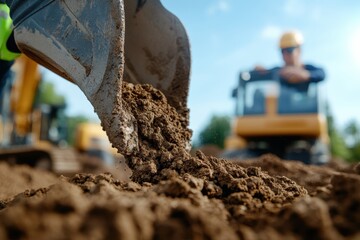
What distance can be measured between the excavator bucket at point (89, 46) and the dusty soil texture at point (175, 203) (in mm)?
269

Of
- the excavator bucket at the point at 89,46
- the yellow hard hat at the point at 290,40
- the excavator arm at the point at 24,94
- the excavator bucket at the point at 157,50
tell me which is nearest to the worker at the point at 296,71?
the yellow hard hat at the point at 290,40

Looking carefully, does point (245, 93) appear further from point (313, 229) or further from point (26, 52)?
point (313, 229)

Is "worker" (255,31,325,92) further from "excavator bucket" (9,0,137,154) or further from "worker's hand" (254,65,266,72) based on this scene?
"excavator bucket" (9,0,137,154)

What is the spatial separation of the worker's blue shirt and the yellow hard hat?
103 centimetres

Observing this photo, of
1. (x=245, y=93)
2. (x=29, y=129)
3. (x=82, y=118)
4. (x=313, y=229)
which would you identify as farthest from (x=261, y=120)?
(x=82, y=118)

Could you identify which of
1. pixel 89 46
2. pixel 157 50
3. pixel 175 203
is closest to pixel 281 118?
pixel 157 50

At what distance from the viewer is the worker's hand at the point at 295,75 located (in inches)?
386

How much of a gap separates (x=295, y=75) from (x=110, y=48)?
298 inches

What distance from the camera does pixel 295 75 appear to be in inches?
389

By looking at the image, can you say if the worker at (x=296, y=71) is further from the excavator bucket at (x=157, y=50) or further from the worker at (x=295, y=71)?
the excavator bucket at (x=157, y=50)

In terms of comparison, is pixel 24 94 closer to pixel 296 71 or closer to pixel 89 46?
pixel 296 71

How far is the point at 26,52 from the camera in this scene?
346 centimetres

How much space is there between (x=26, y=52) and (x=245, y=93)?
770cm

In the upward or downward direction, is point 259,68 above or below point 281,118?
above
